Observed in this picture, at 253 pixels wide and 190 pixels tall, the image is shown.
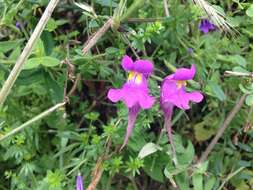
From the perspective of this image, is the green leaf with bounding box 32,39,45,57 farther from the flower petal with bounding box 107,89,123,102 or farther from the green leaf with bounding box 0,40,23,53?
the flower petal with bounding box 107,89,123,102

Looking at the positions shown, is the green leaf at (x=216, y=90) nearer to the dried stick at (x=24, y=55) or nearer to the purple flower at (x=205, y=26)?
the purple flower at (x=205, y=26)

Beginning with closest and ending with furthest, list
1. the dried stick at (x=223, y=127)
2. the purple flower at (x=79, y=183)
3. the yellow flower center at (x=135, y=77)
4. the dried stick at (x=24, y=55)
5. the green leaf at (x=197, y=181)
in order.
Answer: the dried stick at (x=24, y=55)
the yellow flower center at (x=135, y=77)
the purple flower at (x=79, y=183)
the green leaf at (x=197, y=181)
the dried stick at (x=223, y=127)

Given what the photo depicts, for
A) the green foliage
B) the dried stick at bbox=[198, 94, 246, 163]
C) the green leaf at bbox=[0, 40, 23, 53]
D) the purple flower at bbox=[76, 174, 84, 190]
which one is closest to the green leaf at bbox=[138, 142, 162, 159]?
the green foliage

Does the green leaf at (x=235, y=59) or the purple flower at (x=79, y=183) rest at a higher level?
the green leaf at (x=235, y=59)

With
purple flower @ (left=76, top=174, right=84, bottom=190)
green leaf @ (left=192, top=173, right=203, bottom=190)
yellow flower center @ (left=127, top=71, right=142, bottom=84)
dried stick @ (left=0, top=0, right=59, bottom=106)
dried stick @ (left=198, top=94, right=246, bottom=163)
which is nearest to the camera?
dried stick @ (left=0, top=0, right=59, bottom=106)

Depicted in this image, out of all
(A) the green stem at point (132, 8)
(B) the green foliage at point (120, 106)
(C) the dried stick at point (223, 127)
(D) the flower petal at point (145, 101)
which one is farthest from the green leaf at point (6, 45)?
(C) the dried stick at point (223, 127)

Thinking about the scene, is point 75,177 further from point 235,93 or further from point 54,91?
point 235,93

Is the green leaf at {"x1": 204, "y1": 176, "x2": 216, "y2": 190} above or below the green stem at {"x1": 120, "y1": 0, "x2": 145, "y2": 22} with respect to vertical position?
below

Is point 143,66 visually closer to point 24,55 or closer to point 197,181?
point 24,55
